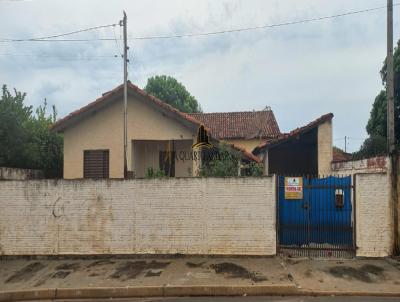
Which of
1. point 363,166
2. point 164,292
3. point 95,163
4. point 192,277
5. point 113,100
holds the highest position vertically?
point 113,100

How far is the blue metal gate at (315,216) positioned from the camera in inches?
412

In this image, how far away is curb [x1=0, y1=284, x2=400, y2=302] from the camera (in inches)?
314

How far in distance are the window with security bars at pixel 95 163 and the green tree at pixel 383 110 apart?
11382 millimetres

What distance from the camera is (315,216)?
10.6 meters

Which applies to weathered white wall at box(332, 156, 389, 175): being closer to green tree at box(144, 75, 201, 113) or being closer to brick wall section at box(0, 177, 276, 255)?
brick wall section at box(0, 177, 276, 255)

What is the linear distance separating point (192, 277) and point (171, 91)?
3150 cm

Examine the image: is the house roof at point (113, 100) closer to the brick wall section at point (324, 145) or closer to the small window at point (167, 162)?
the small window at point (167, 162)

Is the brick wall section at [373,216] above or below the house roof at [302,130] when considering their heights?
below

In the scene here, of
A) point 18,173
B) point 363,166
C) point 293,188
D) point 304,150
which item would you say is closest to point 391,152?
point 363,166

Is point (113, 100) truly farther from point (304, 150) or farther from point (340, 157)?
point (340, 157)

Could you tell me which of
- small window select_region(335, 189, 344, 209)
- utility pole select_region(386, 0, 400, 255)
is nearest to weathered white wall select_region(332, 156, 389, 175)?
utility pole select_region(386, 0, 400, 255)

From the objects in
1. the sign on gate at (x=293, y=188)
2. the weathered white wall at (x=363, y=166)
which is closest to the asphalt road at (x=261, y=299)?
the sign on gate at (x=293, y=188)

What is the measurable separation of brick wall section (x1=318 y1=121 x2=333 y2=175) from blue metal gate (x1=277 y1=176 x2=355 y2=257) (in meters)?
6.06

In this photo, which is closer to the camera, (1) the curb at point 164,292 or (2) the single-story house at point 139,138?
(1) the curb at point 164,292
